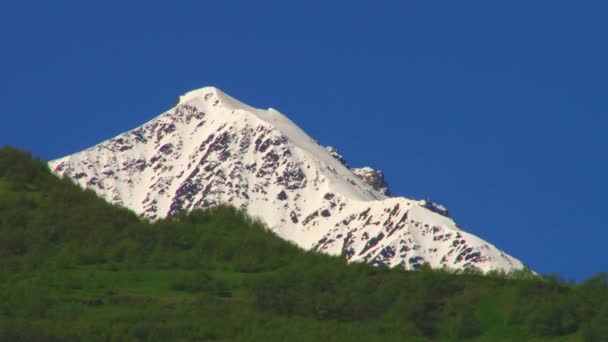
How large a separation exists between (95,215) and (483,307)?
37960 mm

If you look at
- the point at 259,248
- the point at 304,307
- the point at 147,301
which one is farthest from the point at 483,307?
the point at 259,248

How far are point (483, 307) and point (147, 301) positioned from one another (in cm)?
1803

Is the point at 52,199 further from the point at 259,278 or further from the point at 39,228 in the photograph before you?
the point at 259,278

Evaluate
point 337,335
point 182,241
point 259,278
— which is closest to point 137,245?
point 182,241

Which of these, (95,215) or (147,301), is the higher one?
(95,215)

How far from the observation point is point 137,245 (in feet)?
370

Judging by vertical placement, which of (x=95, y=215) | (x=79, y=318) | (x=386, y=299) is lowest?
(x=79, y=318)

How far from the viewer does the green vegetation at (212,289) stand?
83125 mm

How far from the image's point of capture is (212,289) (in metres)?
99.1

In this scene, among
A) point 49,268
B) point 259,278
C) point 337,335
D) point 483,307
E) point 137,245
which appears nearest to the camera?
point 337,335

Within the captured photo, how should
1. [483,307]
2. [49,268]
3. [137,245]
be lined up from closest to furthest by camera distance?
[483,307] → [49,268] → [137,245]

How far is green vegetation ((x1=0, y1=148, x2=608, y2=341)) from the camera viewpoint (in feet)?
273

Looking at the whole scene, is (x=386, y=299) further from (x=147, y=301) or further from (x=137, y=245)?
(x=137, y=245)

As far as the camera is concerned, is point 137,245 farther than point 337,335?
Yes
